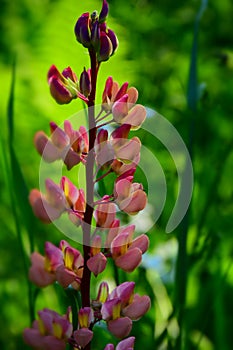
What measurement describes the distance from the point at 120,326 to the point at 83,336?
5cm

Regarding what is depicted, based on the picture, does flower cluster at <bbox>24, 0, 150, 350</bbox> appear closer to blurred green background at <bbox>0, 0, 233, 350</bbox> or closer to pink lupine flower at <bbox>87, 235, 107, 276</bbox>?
pink lupine flower at <bbox>87, 235, 107, 276</bbox>

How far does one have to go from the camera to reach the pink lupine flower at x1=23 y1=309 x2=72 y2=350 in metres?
1.00

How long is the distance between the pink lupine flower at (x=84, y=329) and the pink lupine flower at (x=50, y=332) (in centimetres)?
3

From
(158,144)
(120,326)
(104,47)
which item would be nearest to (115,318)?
(120,326)

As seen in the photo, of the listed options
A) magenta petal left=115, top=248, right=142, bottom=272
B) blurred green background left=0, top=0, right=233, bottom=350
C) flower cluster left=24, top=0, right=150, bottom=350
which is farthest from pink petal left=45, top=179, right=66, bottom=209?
blurred green background left=0, top=0, right=233, bottom=350

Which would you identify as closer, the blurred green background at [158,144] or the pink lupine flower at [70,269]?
the pink lupine flower at [70,269]

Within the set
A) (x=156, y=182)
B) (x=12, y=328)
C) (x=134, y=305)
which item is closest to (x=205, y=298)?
(x=156, y=182)

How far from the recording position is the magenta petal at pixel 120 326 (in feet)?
3.21

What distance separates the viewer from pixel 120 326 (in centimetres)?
98

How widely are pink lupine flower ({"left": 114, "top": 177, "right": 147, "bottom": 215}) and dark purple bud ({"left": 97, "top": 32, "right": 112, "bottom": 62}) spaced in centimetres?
15

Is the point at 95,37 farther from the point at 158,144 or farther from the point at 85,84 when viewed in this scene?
the point at 158,144

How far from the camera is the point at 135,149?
95 centimetres

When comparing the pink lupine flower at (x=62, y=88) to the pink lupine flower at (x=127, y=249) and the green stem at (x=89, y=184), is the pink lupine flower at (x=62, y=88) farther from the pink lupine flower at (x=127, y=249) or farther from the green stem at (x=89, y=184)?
the pink lupine flower at (x=127, y=249)

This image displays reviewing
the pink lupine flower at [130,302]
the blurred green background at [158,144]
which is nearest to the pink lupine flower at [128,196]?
the pink lupine flower at [130,302]
